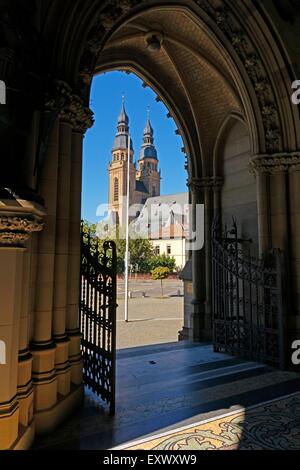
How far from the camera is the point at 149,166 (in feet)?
301

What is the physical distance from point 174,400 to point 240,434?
1099 millimetres

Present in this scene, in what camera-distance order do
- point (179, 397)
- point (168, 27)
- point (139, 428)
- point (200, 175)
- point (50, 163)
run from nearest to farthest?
point (139, 428) < point (50, 163) < point (179, 397) < point (168, 27) < point (200, 175)

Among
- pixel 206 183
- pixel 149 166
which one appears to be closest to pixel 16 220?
pixel 206 183

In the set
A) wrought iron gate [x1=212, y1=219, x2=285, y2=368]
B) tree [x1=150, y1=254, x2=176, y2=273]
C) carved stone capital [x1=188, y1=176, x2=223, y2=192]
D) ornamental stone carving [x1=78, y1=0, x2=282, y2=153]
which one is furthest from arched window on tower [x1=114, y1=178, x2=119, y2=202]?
ornamental stone carving [x1=78, y1=0, x2=282, y2=153]

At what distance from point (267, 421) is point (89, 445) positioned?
186 centimetres

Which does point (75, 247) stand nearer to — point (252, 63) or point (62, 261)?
point (62, 261)

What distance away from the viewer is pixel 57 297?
382 centimetres

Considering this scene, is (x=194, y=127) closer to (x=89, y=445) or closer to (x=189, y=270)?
(x=189, y=270)

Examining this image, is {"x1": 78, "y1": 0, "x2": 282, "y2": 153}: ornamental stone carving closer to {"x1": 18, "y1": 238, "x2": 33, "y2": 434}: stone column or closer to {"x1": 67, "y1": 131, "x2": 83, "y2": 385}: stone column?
{"x1": 67, "y1": 131, "x2": 83, "y2": 385}: stone column

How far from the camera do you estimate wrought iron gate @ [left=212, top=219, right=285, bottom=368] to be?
19.2ft

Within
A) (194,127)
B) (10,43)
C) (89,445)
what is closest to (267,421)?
(89,445)

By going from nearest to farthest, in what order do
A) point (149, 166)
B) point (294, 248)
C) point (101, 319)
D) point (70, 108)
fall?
1. point (70, 108)
2. point (101, 319)
3. point (294, 248)
4. point (149, 166)

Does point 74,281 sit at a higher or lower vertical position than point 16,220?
lower

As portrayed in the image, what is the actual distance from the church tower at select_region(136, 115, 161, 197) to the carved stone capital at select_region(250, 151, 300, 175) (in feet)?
275
